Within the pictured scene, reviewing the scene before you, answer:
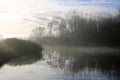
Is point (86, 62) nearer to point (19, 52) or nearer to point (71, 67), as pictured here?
point (71, 67)

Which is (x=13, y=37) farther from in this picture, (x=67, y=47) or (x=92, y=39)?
(x=92, y=39)

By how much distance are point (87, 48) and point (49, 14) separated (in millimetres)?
503

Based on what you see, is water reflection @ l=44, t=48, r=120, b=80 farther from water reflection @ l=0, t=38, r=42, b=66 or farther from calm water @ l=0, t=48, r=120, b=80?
water reflection @ l=0, t=38, r=42, b=66

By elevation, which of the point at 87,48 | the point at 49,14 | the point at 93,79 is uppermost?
the point at 49,14

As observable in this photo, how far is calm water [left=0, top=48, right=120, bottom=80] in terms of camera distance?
152 inches

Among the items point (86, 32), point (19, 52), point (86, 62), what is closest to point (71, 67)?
point (86, 62)

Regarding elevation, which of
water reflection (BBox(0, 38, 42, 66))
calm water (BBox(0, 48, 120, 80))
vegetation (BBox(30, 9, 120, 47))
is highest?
vegetation (BBox(30, 9, 120, 47))

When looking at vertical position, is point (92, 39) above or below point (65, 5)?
below

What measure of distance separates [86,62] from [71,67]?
155 millimetres

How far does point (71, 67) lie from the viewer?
3.92 m

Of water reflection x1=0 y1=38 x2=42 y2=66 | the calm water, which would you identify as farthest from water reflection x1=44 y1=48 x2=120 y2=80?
water reflection x1=0 y1=38 x2=42 y2=66

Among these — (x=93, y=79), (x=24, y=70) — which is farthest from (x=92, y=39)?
(x=24, y=70)

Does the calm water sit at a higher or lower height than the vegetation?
lower

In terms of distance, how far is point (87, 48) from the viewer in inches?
154
